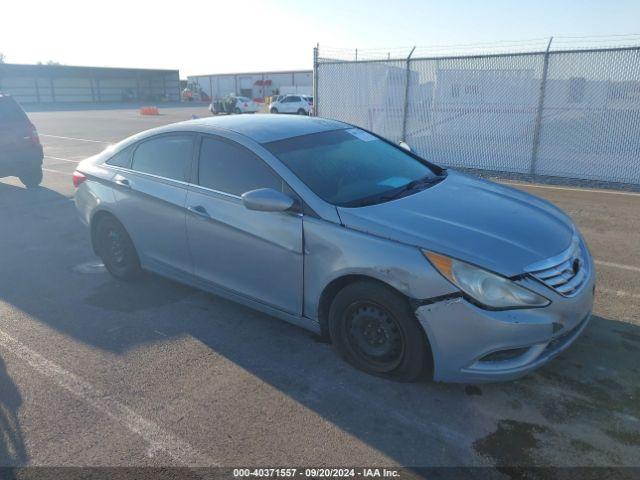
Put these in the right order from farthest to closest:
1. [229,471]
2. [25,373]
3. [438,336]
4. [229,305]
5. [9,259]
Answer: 1. [9,259]
2. [229,305]
3. [25,373]
4. [438,336]
5. [229,471]

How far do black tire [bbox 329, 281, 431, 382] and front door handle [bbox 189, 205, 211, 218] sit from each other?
1316mm

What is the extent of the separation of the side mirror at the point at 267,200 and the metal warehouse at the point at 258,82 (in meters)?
54.4

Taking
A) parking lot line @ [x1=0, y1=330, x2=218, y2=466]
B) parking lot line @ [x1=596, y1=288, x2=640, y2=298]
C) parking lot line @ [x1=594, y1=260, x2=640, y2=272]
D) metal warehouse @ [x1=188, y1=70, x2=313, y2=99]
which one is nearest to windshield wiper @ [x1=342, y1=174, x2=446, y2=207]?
parking lot line @ [x1=0, y1=330, x2=218, y2=466]

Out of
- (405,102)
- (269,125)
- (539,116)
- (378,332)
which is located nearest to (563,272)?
(378,332)

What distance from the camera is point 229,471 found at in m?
2.53

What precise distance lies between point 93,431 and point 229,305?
5.71 ft

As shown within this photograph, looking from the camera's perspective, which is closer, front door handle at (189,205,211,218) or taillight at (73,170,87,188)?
front door handle at (189,205,211,218)

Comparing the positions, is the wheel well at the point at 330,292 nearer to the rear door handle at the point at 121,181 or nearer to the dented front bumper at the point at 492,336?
the dented front bumper at the point at 492,336

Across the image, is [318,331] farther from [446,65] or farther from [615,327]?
[446,65]

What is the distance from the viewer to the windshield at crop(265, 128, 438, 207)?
3490 mm

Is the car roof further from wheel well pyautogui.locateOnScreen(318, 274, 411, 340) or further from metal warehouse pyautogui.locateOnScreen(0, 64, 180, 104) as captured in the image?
metal warehouse pyautogui.locateOnScreen(0, 64, 180, 104)

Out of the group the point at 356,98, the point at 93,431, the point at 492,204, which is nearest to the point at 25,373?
the point at 93,431

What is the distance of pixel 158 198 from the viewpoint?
430cm

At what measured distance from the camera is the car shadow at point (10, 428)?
2656mm
